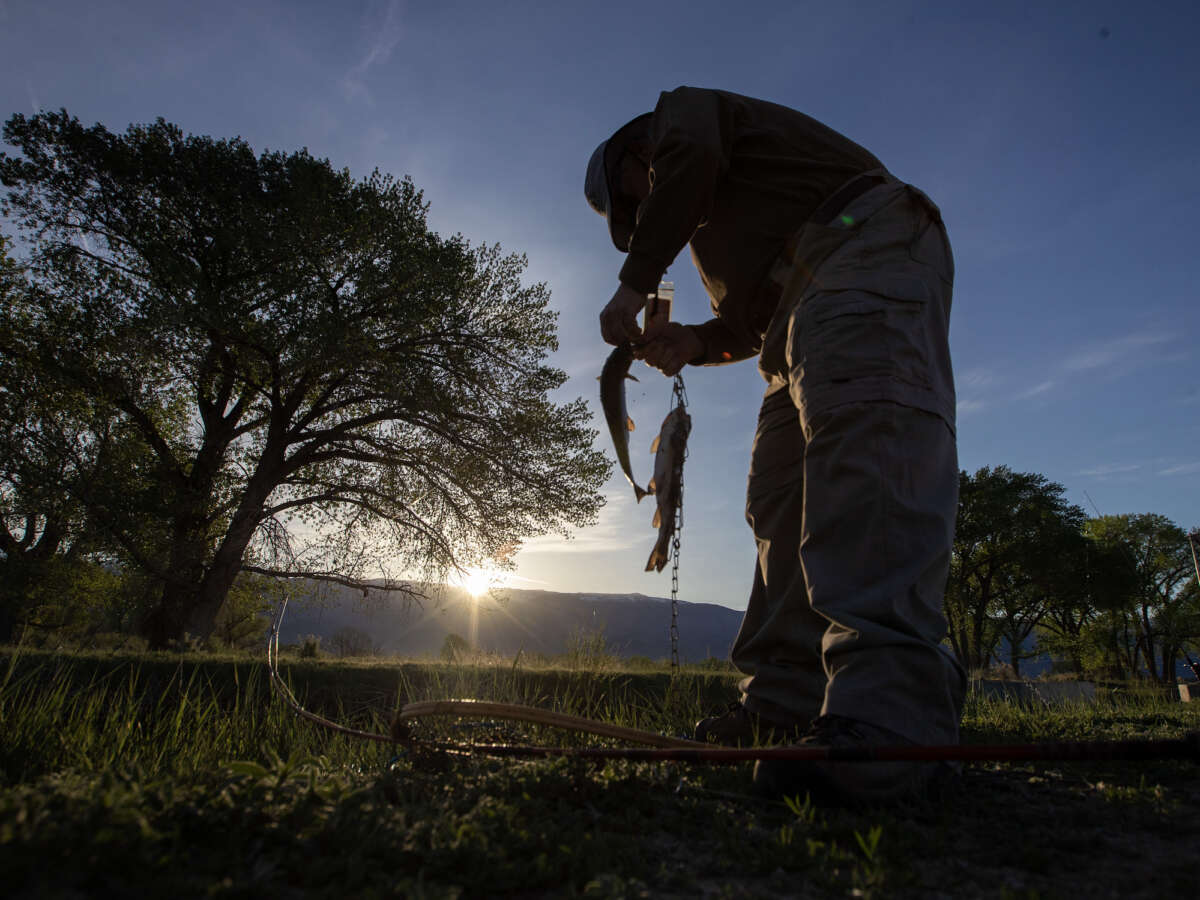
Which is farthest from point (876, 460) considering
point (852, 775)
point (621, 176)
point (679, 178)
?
point (621, 176)

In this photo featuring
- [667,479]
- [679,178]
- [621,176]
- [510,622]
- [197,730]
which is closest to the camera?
[679,178]

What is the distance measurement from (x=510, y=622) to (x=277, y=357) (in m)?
120

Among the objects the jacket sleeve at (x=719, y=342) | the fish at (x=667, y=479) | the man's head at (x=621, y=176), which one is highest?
the man's head at (x=621, y=176)

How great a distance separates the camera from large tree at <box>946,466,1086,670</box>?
31469 mm

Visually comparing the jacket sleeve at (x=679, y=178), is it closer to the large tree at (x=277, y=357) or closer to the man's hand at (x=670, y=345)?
the man's hand at (x=670, y=345)

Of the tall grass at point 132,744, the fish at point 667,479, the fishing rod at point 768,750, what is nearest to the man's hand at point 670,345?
the fish at point 667,479

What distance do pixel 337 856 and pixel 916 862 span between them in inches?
37.3

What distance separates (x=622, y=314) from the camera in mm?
2721

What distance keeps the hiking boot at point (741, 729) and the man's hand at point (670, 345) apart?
171 cm

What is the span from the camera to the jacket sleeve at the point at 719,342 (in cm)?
337

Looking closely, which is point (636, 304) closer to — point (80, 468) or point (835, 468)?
point (835, 468)

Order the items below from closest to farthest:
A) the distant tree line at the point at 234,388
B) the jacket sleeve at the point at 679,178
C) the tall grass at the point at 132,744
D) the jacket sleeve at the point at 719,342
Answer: the tall grass at the point at 132,744 < the jacket sleeve at the point at 679,178 < the jacket sleeve at the point at 719,342 < the distant tree line at the point at 234,388

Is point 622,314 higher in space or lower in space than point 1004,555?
lower

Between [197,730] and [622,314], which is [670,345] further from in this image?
[197,730]
